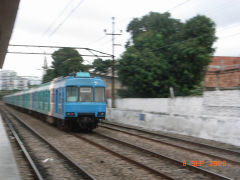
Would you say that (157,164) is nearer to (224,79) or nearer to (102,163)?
(102,163)

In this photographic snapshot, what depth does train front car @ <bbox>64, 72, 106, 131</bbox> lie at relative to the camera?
44.8 ft

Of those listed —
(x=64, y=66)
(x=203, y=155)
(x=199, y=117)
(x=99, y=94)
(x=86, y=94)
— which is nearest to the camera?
(x=203, y=155)

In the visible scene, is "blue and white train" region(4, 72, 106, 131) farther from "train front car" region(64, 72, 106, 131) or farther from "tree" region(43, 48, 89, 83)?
"tree" region(43, 48, 89, 83)

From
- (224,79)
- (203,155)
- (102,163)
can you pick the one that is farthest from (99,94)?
(203,155)

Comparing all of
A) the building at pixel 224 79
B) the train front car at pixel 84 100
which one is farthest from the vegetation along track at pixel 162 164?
the building at pixel 224 79

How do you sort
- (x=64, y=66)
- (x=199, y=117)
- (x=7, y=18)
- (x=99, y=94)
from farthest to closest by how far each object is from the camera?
(x=64, y=66) < (x=99, y=94) < (x=199, y=117) < (x=7, y=18)

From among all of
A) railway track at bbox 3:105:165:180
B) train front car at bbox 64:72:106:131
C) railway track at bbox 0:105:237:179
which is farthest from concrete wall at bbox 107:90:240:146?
railway track at bbox 3:105:165:180

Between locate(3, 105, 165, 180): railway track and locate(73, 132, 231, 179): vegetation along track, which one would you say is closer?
locate(73, 132, 231, 179): vegetation along track

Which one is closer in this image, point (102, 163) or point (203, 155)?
point (102, 163)

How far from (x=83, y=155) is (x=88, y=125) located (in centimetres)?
570

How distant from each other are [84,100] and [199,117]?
5.54m

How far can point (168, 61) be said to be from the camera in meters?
25.1

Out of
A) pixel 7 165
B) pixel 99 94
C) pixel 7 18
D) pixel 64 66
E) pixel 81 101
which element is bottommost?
pixel 7 165
